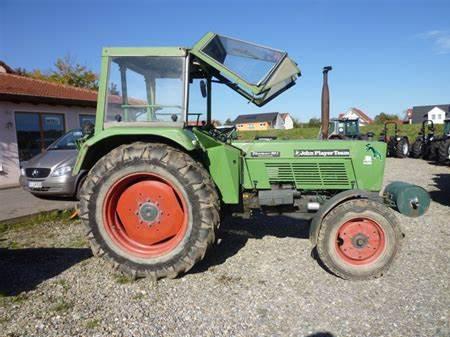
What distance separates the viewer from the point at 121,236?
3979mm

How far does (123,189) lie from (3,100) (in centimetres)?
943

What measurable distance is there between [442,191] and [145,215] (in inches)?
317

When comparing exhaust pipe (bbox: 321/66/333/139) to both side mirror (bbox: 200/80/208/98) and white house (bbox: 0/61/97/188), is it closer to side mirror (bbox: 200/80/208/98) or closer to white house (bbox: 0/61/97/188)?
side mirror (bbox: 200/80/208/98)

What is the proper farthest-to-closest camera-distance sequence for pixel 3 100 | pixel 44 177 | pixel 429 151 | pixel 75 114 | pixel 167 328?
pixel 429 151
pixel 75 114
pixel 3 100
pixel 44 177
pixel 167 328

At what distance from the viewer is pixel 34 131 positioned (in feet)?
40.7

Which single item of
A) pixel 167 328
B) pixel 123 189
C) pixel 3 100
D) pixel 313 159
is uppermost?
pixel 3 100

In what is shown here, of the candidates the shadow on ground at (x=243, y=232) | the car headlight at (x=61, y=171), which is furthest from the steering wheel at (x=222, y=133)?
the car headlight at (x=61, y=171)

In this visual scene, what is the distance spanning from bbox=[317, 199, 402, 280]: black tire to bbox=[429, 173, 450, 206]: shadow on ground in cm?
468

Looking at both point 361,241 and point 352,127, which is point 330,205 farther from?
point 352,127

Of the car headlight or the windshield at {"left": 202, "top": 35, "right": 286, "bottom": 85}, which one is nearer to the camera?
the windshield at {"left": 202, "top": 35, "right": 286, "bottom": 85}

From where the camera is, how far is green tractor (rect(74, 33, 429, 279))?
12.0 ft

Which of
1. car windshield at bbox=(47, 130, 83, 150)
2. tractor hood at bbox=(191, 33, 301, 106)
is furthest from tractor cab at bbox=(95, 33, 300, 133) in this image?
car windshield at bbox=(47, 130, 83, 150)

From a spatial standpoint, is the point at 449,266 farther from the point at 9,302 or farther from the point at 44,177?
the point at 44,177

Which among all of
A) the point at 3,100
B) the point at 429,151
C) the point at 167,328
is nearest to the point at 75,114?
the point at 3,100
